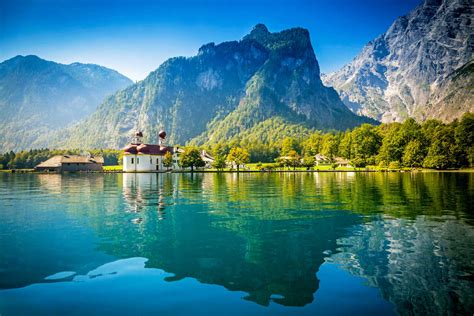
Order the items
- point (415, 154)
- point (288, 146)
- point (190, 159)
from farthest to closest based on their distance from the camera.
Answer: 1. point (288, 146)
2. point (190, 159)
3. point (415, 154)

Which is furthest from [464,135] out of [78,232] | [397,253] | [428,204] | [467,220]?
[78,232]

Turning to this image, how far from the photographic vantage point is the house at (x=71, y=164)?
15288 centimetres

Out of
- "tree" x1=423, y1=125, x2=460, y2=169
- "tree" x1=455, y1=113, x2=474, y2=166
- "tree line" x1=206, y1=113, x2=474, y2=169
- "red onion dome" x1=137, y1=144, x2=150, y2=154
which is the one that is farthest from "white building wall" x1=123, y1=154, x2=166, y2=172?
"tree" x1=455, y1=113, x2=474, y2=166

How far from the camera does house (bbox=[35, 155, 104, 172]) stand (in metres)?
153

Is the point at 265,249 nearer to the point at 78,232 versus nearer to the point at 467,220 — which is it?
the point at 78,232

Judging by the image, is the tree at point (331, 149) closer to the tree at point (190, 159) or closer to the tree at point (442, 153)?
the tree at point (442, 153)

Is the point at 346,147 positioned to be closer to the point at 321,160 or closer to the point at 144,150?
the point at 321,160

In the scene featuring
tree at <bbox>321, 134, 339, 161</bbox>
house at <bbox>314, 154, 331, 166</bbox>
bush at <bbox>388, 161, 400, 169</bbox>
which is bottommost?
bush at <bbox>388, 161, 400, 169</bbox>

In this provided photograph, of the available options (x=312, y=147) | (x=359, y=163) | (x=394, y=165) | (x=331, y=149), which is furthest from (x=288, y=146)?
(x=394, y=165)

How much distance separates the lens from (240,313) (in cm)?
997

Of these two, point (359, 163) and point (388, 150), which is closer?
point (388, 150)

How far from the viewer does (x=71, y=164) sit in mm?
154125

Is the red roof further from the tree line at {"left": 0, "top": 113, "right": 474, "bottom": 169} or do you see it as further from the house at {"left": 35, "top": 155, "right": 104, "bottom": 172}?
the house at {"left": 35, "top": 155, "right": 104, "bottom": 172}

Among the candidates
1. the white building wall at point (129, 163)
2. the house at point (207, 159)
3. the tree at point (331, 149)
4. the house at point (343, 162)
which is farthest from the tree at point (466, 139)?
the white building wall at point (129, 163)
